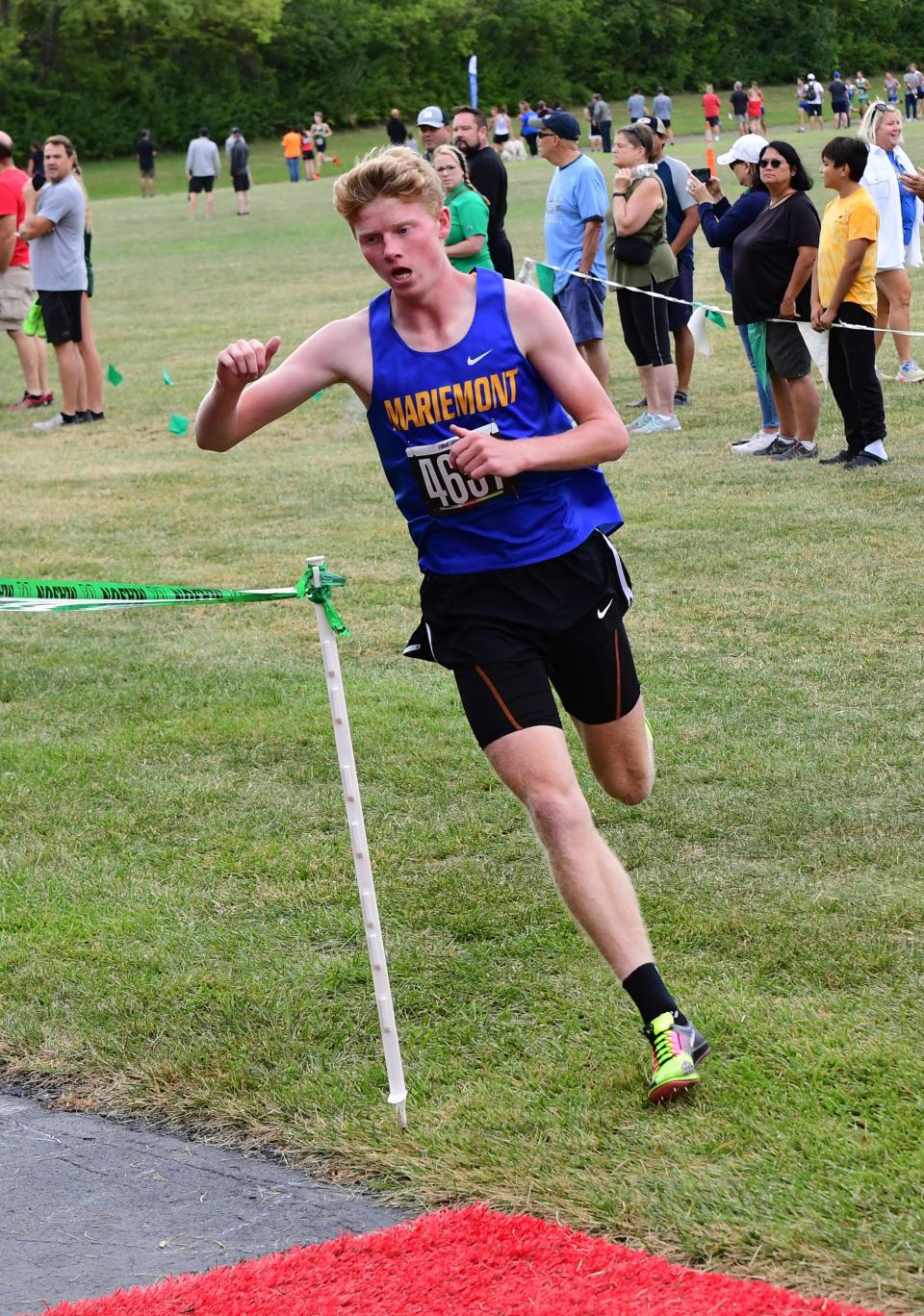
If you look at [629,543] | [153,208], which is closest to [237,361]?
[629,543]

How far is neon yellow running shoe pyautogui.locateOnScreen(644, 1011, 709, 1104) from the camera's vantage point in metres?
3.64

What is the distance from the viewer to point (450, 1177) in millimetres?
3432

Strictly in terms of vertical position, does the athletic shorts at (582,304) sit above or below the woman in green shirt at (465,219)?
below

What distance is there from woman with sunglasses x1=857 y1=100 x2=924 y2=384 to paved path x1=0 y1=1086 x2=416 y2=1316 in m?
9.86

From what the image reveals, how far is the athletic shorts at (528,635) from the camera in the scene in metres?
3.94

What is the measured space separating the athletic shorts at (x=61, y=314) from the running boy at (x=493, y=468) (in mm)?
10135

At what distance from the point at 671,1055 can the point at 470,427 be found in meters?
1.59

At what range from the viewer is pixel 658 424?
40.8 feet

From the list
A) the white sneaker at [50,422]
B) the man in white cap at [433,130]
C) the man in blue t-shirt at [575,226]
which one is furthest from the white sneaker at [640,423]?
the white sneaker at [50,422]

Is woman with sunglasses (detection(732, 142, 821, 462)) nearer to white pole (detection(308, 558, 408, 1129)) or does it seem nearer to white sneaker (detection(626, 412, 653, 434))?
white sneaker (detection(626, 412, 653, 434))

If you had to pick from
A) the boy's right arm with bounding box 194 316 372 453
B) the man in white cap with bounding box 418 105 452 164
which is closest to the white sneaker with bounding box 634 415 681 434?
the man in white cap with bounding box 418 105 452 164

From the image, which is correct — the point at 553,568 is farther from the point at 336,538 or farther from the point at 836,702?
the point at 336,538

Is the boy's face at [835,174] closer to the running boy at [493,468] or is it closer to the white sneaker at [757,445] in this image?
the white sneaker at [757,445]

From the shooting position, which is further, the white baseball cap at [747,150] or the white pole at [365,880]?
the white baseball cap at [747,150]
